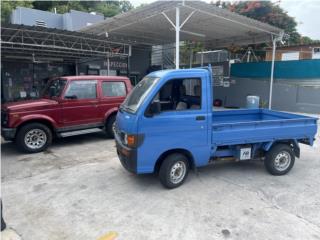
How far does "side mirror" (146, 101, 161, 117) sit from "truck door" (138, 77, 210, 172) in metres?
0.05

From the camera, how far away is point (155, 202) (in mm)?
4469

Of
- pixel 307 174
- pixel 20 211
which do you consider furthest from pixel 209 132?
pixel 20 211

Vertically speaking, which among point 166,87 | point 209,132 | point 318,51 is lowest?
point 209,132

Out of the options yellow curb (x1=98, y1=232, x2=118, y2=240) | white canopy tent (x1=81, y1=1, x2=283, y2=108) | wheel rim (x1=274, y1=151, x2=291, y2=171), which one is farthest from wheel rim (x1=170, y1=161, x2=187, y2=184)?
white canopy tent (x1=81, y1=1, x2=283, y2=108)

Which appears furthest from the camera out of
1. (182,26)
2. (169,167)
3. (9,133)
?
(182,26)

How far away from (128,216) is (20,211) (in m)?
1.67

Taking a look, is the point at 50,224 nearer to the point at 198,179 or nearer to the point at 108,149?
the point at 198,179

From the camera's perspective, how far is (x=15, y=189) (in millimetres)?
5027

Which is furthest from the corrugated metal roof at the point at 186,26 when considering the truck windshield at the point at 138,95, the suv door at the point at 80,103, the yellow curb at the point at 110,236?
the yellow curb at the point at 110,236

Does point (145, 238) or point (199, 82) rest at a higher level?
point (199, 82)

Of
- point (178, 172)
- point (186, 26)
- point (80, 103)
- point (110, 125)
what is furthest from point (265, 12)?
point (178, 172)

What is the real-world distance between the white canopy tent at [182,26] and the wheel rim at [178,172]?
A: 5615 mm

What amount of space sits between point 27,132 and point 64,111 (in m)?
1.09

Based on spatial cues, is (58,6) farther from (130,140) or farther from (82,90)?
(130,140)
